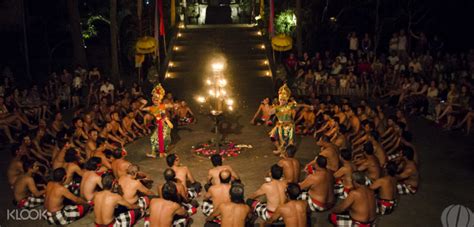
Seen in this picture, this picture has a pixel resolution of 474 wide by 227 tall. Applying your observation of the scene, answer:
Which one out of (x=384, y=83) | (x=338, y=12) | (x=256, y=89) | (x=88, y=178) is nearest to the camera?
(x=88, y=178)

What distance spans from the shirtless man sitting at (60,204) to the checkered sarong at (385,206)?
17.2 ft

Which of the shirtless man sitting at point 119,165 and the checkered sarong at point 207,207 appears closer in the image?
the checkered sarong at point 207,207

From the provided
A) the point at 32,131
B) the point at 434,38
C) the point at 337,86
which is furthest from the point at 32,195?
the point at 434,38

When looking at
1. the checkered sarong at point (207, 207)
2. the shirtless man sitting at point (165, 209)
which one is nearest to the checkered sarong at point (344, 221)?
the checkered sarong at point (207, 207)

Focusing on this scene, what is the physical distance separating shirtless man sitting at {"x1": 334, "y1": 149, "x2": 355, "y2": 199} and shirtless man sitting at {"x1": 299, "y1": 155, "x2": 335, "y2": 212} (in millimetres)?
394

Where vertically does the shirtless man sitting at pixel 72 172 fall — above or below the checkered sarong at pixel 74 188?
above

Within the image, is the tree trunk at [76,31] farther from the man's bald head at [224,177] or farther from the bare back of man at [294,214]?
the bare back of man at [294,214]

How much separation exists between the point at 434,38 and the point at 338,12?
16.7ft

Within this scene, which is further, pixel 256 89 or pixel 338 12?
pixel 338 12

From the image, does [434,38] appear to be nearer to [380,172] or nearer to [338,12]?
[338,12]

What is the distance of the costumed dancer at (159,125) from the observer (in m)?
12.0

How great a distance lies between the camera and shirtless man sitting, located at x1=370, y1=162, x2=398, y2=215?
808cm

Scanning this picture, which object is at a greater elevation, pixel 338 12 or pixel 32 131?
pixel 338 12

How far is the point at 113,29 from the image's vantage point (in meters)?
19.8
